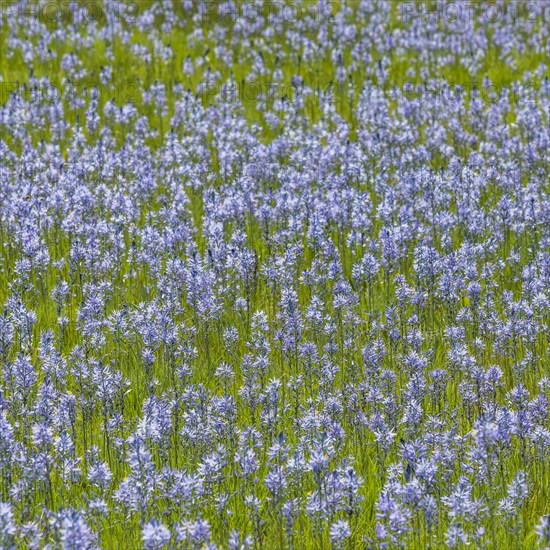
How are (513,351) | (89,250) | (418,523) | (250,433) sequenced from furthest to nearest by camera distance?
(89,250), (513,351), (250,433), (418,523)

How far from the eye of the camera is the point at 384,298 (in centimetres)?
693

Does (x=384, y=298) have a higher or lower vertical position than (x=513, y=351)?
higher

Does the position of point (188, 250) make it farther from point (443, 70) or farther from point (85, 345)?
point (443, 70)

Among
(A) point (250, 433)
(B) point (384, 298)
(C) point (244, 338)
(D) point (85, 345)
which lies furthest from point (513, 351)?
(D) point (85, 345)

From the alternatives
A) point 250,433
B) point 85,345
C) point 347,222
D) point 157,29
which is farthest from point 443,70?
point 250,433

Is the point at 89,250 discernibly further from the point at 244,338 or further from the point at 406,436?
the point at 406,436

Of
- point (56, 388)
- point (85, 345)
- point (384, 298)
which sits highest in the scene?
point (384, 298)

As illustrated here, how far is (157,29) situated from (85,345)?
10793 millimetres

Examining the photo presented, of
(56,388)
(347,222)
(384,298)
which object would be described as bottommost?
(56,388)

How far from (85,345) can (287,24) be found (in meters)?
11.0

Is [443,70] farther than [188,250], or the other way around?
[443,70]

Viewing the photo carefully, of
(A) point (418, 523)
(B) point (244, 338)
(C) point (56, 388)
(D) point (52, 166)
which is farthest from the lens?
(D) point (52, 166)

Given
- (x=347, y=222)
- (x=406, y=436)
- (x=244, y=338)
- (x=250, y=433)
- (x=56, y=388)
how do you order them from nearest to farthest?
(x=250, y=433)
(x=406, y=436)
(x=56, y=388)
(x=244, y=338)
(x=347, y=222)

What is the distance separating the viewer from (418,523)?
155 inches
